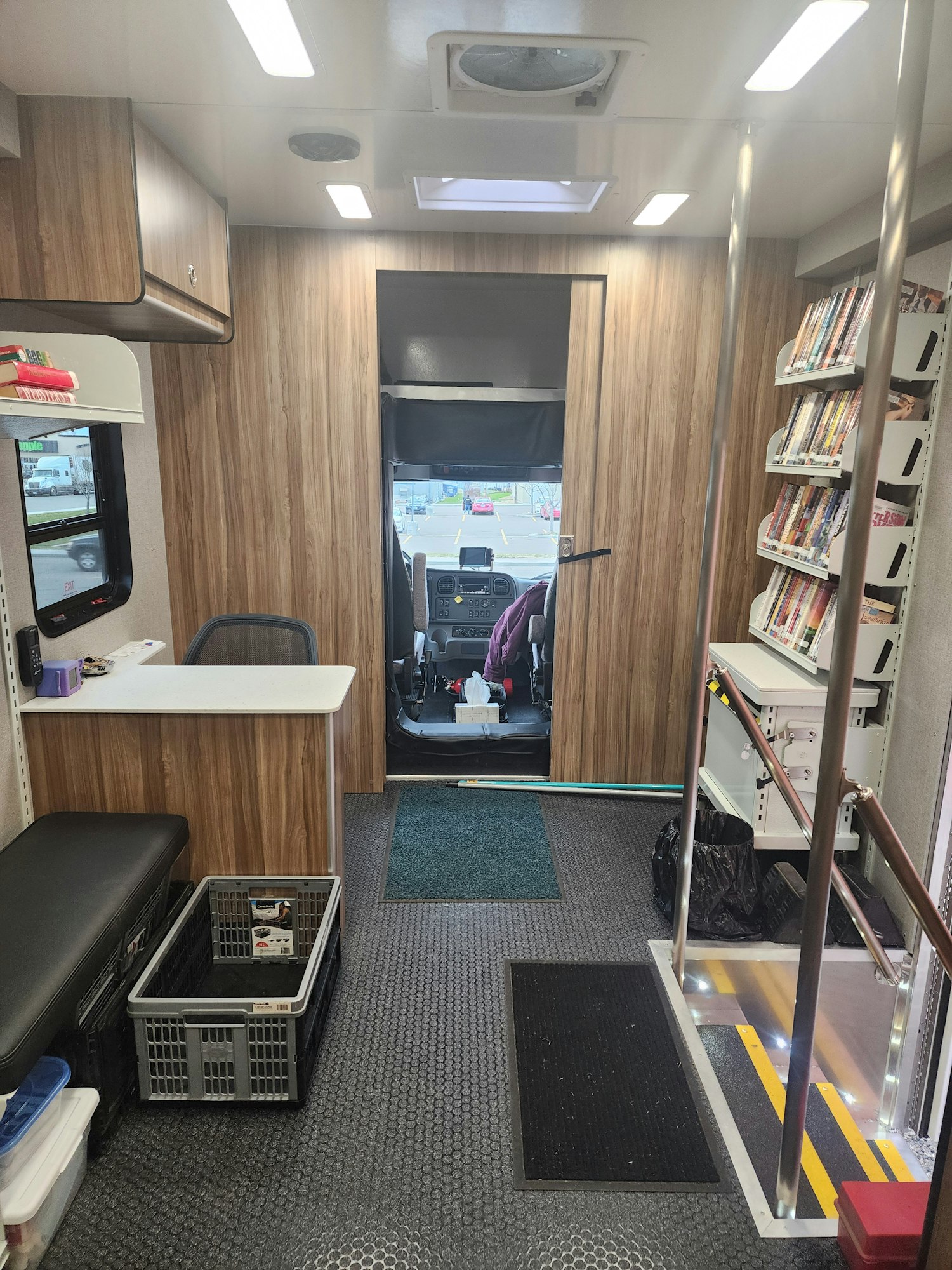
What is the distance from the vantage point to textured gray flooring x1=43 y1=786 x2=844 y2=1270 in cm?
163

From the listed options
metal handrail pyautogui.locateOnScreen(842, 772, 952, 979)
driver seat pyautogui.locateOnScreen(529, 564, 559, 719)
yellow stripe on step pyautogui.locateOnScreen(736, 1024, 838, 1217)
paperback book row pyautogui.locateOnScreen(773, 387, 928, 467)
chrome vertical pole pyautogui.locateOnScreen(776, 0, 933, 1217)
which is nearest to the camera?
chrome vertical pole pyautogui.locateOnScreen(776, 0, 933, 1217)

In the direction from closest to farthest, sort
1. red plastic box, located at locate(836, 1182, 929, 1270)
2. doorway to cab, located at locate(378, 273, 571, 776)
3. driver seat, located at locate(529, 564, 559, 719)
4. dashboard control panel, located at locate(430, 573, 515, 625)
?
red plastic box, located at locate(836, 1182, 929, 1270)
doorway to cab, located at locate(378, 273, 571, 776)
driver seat, located at locate(529, 564, 559, 719)
dashboard control panel, located at locate(430, 573, 515, 625)

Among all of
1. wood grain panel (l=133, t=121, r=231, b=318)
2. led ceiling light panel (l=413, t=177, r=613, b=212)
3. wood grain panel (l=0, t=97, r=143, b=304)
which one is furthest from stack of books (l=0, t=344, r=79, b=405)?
led ceiling light panel (l=413, t=177, r=613, b=212)

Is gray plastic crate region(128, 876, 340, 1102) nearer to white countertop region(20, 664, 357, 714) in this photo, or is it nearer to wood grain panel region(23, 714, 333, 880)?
wood grain panel region(23, 714, 333, 880)

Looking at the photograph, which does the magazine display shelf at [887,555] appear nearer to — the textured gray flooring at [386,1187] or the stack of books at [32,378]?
the textured gray flooring at [386,1187]

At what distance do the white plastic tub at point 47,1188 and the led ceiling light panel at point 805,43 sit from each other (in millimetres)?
2741

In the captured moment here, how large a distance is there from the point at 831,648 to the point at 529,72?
5.65 ft

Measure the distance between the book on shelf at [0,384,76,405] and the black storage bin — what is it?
139 cm

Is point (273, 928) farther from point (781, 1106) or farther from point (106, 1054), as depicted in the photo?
point (781, 1106)

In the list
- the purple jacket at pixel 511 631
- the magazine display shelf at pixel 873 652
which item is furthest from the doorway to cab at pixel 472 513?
the magazine display shelf at pixel 873 652

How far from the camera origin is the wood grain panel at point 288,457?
3.41 meters

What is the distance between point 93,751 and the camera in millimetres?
2354

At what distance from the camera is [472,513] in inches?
193

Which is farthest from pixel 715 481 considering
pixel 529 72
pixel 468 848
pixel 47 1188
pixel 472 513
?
pixel 472 513
